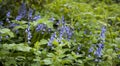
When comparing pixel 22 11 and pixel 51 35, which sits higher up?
pixel 22 11

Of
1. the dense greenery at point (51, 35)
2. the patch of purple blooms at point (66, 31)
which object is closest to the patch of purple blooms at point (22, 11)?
the dense greenery at point (51, 35)

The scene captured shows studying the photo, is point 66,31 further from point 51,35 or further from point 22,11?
point 22,11

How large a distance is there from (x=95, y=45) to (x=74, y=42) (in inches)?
9.0

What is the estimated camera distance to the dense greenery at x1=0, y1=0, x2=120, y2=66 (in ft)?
6.65

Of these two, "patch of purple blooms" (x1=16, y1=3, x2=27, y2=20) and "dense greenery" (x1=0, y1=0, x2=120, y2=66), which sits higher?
"patch of purple blooms" (x1=16, y1=3, x2=27, y2=20)

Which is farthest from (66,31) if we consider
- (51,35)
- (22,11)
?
(22,11)

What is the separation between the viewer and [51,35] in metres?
2.30

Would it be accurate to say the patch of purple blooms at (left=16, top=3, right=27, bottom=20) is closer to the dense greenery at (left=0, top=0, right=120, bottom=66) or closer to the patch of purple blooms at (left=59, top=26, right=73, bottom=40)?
the dense greenery at (left=0, top=0, right=120, bottom=66)

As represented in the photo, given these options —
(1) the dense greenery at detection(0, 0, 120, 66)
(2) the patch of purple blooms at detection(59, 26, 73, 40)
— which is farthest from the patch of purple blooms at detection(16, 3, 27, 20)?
(2) the patch of purple blooms at detection(59, 26, 73, 40)

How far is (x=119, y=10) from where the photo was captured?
14.3ft

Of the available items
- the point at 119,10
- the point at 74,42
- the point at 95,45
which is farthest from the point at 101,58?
the point at 119,10

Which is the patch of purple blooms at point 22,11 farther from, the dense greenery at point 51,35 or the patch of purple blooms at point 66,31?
the patch of purple blooms at point 66,31

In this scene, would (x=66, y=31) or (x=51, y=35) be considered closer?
(x=51, y=35)

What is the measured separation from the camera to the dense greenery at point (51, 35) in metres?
2.03
